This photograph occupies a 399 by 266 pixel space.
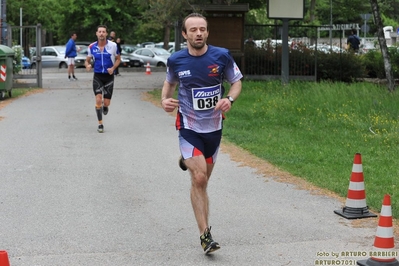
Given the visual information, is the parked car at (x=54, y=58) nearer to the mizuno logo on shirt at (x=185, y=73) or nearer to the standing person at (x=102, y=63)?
the standing person at (x=102, y=63)

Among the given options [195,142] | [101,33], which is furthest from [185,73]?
[101,33]

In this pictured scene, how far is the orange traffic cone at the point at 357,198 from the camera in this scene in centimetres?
791

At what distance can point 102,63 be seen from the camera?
14.7m

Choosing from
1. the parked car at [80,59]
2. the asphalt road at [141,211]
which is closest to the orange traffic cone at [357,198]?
the asphalt road at [141,211]

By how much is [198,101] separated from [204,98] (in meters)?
0.06

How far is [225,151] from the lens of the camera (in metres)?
12.9

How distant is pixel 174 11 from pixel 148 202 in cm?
1559

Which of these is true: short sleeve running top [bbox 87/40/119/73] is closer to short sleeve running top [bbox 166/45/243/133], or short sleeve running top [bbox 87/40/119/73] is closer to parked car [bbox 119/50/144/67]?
short sleeve running top [bbox 166/45/243/133]

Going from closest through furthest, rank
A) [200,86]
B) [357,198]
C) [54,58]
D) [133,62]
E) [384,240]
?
[384,240]
[200,86]
[357,198]
[54,58]
[133,62]

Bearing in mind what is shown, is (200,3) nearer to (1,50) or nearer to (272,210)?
(1,50)

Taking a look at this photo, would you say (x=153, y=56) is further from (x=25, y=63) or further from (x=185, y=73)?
(x=185, y=73)

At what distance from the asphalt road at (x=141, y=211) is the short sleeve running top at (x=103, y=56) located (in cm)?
130

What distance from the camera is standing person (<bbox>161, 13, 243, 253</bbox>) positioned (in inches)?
262

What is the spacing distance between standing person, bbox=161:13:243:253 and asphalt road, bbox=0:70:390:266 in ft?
1.94
